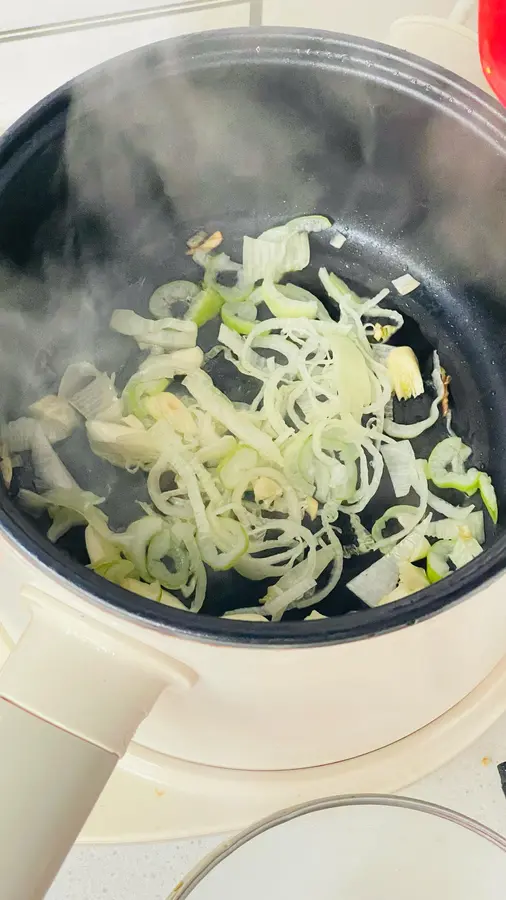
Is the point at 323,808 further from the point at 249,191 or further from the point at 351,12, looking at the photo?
the point at 351,12

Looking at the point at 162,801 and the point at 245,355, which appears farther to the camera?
the point at 245,355

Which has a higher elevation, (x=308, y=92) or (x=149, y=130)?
(x=308, y=92)

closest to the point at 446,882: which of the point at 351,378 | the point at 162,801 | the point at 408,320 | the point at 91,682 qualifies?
the point at 162,801

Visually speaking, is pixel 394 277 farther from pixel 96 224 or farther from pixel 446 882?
pixel 446 882

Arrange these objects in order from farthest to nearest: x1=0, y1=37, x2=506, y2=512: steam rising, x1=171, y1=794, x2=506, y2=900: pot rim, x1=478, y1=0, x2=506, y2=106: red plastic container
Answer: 1. x1=0, y1=37, x2=506, y2=512: steam rising
2. x1=478, y1=0, x2=506, y2=106: red plastic container
3. x1=171, y1=794, x2=506, y2=900: pot rim

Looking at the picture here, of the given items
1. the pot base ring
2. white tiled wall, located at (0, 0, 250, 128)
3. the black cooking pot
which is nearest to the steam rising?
the black cooking pot

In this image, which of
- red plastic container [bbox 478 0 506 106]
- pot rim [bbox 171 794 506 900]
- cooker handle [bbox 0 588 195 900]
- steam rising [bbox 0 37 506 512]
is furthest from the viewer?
steam rising [bbox 0 37 506 512]

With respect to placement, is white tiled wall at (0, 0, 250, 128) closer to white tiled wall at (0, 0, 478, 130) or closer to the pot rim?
white tiled wall at (0, 0, 478, 130)
